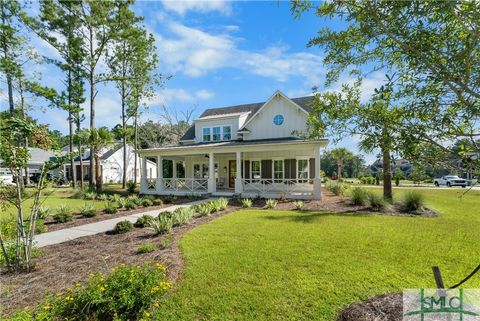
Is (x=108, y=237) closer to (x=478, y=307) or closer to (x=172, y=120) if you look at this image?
(x=478, y=307)

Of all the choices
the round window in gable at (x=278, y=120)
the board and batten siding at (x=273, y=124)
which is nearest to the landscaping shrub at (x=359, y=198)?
the board and batten siding at (x=273, y=124)

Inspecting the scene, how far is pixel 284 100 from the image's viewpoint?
18734 mm

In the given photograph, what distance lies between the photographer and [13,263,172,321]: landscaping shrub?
11.1 ft

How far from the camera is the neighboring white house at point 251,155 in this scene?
16.8 metres

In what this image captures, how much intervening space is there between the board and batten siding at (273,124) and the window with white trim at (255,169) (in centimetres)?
203

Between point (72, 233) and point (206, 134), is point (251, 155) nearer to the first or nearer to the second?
point (206, 134)

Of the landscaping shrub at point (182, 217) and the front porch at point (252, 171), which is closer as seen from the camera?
the landscaping shrub at point (182, 217)

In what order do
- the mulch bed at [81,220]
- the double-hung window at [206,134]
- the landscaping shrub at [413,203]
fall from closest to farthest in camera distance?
the mulch bed at [81,220] < the landscaping shrub at [413,203] < the double-hung window at [206,134]

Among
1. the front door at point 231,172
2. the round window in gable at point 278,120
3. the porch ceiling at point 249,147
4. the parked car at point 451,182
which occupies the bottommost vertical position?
the parked car at point 451,182

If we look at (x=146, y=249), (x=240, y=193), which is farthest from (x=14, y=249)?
(x=240, y=193)

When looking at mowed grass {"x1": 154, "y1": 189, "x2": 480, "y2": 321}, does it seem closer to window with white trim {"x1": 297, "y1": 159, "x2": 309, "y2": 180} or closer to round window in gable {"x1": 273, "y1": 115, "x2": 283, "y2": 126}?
window with white trim {"x1": 297, "y1": 159, "x2": 309, "y2": 180}

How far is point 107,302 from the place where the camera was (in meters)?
3.53

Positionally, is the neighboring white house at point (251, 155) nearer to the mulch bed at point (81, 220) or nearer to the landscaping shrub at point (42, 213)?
the mulch bed at point (81, 220)

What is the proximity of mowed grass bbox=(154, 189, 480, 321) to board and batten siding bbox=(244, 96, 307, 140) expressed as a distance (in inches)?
438
